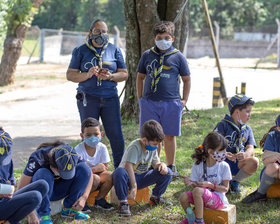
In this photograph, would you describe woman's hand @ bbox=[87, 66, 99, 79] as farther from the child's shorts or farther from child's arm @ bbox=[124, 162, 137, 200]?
the child's shorts

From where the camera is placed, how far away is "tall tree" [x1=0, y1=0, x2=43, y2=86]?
17.0 meters

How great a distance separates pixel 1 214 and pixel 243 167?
8.80 ft

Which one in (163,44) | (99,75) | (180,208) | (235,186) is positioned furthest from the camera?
(163,44)

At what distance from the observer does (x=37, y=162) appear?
4488 millimetres

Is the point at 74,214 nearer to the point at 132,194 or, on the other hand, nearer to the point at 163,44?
the point at 132,194

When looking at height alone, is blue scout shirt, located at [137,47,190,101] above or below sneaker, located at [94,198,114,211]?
above

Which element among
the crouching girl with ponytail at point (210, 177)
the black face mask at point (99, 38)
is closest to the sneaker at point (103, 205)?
the crouching girl with ponytail at point (210, 177)

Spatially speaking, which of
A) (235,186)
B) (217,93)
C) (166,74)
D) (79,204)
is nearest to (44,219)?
(79,204)

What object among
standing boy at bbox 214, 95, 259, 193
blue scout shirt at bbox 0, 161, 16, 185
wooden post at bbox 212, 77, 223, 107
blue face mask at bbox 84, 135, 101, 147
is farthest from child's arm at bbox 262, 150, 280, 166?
wooden post at bbox 212, 77, 223, 107

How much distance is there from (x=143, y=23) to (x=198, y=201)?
16.8 feet

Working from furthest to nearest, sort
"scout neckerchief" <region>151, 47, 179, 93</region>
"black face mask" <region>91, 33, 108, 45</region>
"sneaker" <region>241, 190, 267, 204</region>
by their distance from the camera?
"scout neckerchief" <region>151, 47, 179, 93</region>, "black face mask" <region>91, 33, 108, 45</region>, "sneaker" <region>241, 190, 267, 204</region>

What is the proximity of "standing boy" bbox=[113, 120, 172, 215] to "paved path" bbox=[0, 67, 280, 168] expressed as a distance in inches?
115

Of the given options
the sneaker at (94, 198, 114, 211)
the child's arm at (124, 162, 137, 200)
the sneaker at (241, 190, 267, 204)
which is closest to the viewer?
the child's arm at (124, 162, 137, 200)

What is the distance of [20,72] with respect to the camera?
2372 cm
